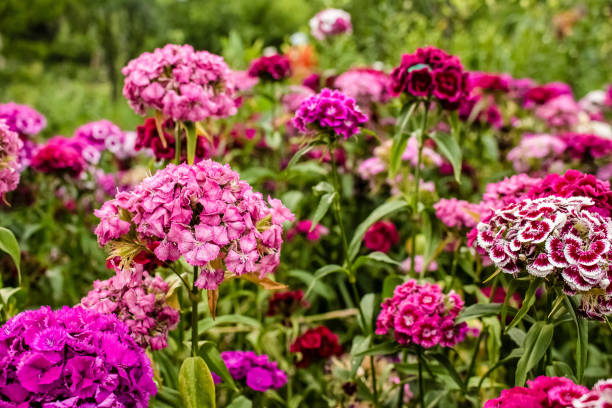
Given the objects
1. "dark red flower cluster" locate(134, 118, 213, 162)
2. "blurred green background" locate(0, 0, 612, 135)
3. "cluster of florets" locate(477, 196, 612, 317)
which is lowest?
"cluster of florets" locate(477, 196, 612, 317)

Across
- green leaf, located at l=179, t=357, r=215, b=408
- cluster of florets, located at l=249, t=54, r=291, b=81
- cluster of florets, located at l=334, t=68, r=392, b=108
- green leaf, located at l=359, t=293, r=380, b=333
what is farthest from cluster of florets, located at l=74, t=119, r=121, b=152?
green leaf, located at l=179, t=357, r=215, b=408

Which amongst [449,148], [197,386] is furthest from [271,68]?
[197,386]

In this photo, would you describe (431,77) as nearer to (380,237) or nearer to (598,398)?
(380,237)

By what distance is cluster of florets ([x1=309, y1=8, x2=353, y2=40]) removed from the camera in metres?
4.30

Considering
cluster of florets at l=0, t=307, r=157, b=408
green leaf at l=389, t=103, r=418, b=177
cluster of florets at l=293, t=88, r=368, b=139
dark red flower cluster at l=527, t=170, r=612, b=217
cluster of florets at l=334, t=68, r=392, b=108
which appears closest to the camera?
cluster of florets at l=0, t=307, r=157, b=408

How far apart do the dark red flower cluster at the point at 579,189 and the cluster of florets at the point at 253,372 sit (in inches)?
40.1

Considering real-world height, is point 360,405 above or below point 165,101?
below

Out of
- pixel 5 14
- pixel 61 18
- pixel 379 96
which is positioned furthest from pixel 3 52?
pixel 379 96

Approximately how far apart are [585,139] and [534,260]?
1.98 metres

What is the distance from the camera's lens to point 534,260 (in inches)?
53.4

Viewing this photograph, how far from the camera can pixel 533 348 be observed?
1.48 meters

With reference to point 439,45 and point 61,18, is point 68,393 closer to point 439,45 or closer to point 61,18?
point 439,45

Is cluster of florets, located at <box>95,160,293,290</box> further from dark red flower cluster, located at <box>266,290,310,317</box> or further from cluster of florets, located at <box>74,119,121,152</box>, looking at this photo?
cluster of florets, located at <box>74,119,121,152</box>

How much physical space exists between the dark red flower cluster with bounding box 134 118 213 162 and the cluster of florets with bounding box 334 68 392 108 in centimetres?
119
